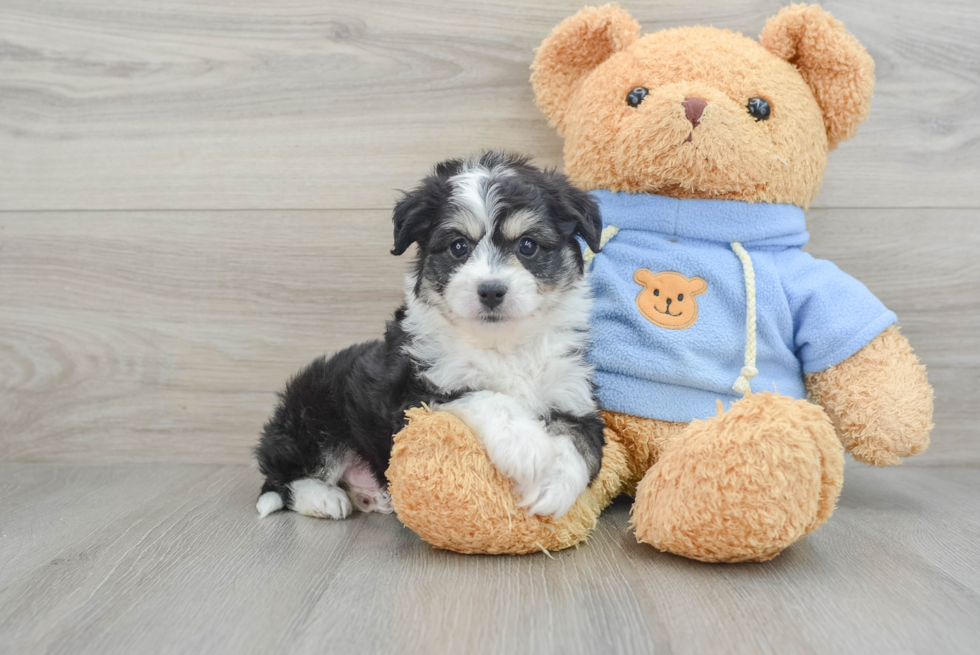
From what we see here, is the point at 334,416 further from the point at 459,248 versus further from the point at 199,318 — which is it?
the point at 199,318

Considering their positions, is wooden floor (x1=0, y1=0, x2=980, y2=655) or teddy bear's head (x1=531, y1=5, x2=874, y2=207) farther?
wooden floor (x1=0, y1=0, x2=980, y2=655)

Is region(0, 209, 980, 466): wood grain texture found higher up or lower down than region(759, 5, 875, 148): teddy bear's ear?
lower down

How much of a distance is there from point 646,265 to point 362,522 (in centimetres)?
108

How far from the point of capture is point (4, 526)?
2.03m

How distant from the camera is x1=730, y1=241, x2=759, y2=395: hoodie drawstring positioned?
75.0 inches

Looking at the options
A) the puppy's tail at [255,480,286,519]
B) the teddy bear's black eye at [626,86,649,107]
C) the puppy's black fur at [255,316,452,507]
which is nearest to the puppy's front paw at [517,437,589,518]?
the puppy's black fur at [255,316,452,507]

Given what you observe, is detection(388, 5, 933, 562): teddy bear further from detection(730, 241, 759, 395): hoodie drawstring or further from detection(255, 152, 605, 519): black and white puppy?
detection(255, 152, 605, 519): black and white puppy

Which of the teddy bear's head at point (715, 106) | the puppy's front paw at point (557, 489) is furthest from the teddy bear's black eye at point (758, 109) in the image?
the puppy's front paw at point (557, 489)

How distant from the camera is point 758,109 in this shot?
1.98m

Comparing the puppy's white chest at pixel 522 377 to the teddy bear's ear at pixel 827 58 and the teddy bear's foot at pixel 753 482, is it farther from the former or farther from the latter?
the teddy bear's ear at pixel 827 58

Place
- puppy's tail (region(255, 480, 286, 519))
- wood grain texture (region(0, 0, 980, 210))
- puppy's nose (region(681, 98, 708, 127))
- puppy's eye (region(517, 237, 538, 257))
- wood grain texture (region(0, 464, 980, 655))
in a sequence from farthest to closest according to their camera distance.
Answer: wood grain texture (region(0, 0, 980, 210)), puppy's tail (region(255, 480, 286, 519)), puppy's nose (region(681, 98, 708, 127)), puppy's eye (region(517, 237, 538, 257)), wood grain texture (region(0, 464, 980, 655))

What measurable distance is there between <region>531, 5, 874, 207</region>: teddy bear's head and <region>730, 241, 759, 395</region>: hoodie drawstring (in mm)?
214

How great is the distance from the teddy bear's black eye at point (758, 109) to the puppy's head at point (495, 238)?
0.57 meters

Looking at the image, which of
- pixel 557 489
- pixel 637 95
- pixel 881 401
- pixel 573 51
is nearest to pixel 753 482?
pixel 557 489
